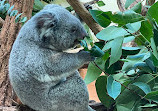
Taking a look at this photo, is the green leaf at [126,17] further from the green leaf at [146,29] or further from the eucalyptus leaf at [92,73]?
the eucalyptus leaf at [92,73]

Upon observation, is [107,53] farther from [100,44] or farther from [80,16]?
[80,16]

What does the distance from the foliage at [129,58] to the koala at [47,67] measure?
0.78ft

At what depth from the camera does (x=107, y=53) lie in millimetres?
2389

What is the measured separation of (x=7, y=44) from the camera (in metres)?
2.99

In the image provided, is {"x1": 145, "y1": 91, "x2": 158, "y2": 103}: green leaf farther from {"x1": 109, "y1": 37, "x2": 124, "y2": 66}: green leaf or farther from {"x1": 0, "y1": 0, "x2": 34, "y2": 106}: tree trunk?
{"x1": 0, "y1": 0, "x2": 34, "y2": 106}: tree trunk

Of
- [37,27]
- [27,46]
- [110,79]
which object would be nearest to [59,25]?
[37,27]

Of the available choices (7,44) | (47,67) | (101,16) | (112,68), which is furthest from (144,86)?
(7,44)

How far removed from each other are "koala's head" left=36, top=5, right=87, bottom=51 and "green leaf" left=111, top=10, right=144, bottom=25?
19.7 inches

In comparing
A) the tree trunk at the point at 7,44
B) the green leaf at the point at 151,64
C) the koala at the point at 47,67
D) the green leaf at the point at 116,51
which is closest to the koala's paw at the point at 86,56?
the koala at the point at 47,67

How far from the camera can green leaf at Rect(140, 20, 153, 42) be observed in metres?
2.19

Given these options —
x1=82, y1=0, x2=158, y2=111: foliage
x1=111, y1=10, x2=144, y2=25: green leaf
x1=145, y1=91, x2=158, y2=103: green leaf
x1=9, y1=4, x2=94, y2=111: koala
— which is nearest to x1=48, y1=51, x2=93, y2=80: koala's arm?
x1=9, y1=4, x2=94, y2=111: koala

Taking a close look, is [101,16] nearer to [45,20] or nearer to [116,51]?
[116,51]

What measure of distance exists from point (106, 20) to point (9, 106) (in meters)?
1.55

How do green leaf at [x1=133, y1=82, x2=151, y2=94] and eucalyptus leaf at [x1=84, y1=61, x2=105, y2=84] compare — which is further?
eucalyptus leaf at [x1=84, y1=61, x2=105, y2=84]
